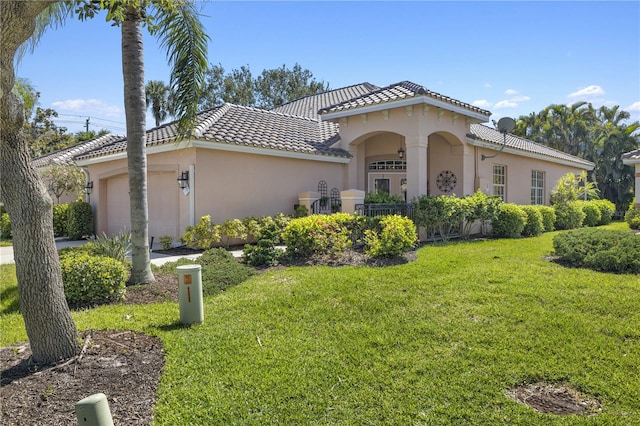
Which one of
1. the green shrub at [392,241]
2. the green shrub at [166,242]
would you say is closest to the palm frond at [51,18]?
the green shrub at [166,242]

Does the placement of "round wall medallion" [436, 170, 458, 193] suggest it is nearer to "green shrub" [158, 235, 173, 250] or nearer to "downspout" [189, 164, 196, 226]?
"downspout" [189, 164, 196, 226]

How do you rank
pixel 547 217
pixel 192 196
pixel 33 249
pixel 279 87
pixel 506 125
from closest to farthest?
pixel 33 249 < pixel 192 196 < pixel 506 125 < pixel 547 217 < pixel 279 87

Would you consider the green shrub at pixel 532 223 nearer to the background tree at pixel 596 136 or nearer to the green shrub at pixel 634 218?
the green shrub at pixel 634 218

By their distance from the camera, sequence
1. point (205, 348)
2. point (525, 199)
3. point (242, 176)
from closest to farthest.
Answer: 1. point (205, 348)
2. point (242, 176)
3. point (525, 199)

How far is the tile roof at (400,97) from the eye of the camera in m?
12.7

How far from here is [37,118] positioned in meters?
34.7

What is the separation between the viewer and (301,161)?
566 inches

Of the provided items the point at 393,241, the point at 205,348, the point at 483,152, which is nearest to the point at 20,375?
the point at 205,348

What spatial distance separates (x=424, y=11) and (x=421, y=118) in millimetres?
3715

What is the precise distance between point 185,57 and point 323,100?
14745mm

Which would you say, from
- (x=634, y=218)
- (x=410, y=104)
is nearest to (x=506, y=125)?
(x=410, y=104)

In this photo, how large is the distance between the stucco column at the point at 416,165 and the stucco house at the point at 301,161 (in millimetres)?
32

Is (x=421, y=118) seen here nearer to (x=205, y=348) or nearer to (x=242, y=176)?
(x=242, y=176)

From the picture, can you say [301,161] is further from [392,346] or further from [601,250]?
[392,346]
